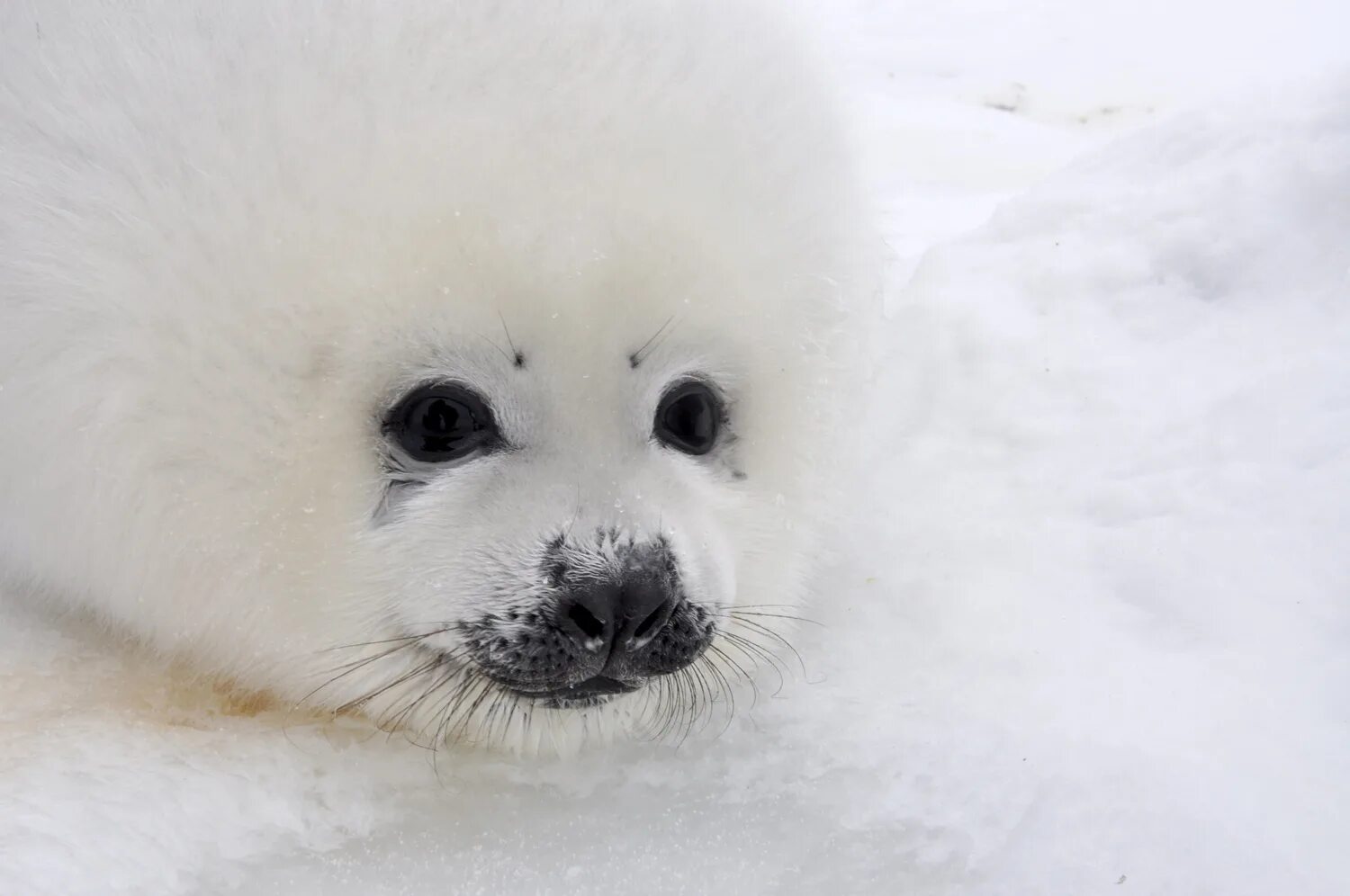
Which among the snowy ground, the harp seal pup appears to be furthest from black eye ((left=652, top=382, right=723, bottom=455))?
the snowy ground

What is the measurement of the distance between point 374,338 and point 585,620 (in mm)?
487

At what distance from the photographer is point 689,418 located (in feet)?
6.57

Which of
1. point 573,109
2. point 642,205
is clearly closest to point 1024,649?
point 642,205

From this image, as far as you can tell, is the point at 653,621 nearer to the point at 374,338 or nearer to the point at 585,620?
the point at 585,620

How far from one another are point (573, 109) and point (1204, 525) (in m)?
1.28

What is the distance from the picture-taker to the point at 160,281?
5.72 ft

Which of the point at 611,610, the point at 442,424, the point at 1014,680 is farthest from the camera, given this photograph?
the point at 1014,680

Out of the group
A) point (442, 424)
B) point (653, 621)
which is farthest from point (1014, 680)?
point (442, 424)

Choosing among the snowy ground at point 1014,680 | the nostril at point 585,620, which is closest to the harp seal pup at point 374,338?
the nostril at point 585,620

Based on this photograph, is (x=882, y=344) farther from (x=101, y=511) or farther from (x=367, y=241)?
(x=101, y=511)

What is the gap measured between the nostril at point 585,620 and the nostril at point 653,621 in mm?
53

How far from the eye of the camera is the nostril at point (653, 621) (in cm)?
171

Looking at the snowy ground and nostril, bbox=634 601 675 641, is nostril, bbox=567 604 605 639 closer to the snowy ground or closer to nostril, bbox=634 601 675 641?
nostril, bbox=634 601 675 641

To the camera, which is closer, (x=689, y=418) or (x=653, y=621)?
(x=653, y=621)
